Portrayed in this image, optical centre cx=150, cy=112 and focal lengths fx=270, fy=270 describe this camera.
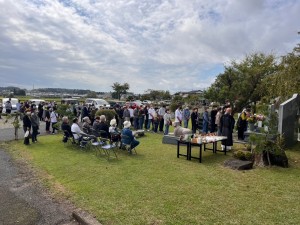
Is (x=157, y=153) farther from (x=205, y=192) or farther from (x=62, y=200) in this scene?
(x=62, y=200)

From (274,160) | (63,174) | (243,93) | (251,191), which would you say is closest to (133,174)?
(63,174)

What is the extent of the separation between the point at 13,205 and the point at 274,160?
7.37 meters

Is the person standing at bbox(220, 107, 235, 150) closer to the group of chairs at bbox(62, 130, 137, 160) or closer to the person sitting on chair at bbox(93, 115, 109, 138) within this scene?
the group of chairs at bbox(62, 130, 137, 160)

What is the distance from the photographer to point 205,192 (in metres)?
6.07

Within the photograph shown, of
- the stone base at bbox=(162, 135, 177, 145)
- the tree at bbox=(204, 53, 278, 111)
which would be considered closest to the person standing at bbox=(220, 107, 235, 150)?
the stone base at bbox=(162, 135, 177, 145)

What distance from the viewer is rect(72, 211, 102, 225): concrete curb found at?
178 inches

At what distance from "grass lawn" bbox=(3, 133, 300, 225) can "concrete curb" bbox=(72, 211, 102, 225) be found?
16 cm

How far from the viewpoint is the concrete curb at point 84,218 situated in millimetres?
4531

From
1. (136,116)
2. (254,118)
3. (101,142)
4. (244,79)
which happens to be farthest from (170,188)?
(244,79)

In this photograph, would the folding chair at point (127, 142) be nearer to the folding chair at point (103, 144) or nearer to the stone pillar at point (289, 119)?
the folding chair at point (103, 144)

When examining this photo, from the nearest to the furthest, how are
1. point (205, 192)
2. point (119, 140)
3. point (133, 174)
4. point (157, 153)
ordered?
point (205, 192) < point (133, 174) < point (157, 153) < point (119, 140)

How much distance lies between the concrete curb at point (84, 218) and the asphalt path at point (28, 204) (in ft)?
0.28

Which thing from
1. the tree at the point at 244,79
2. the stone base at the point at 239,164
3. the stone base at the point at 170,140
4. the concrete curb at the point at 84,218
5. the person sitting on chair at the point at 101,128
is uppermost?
the tree at the point at 244,79

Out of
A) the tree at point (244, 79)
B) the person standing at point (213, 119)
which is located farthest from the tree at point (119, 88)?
the person standing at point (213, 119)
